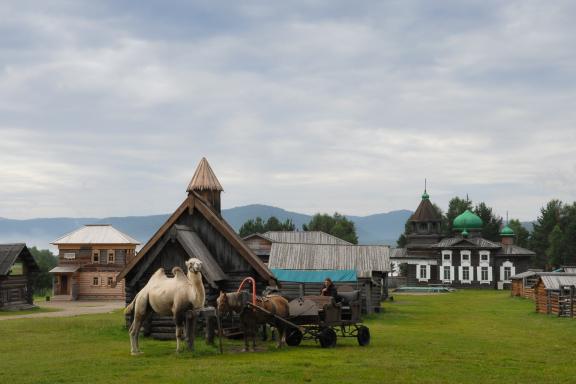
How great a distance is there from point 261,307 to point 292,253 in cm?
2462

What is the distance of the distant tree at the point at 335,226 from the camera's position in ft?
442

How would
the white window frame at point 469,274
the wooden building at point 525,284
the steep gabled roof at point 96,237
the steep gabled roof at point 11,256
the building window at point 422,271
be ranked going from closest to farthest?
the steep gabled roof at point 11,256 → the wooden building at point 525,284 → the steep gabled roof at point 96,237 → the white window frame at point 469,274 → the building window at point 422,271

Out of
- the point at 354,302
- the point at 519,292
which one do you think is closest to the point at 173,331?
the point at 354,302

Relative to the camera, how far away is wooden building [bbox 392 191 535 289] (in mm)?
92688

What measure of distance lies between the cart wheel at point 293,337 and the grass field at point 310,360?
279 millimetres

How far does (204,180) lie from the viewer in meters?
28.2

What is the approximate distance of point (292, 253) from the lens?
149 ft

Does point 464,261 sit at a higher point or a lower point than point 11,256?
lower

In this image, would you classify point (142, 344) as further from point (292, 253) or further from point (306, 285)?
point (292, 253)

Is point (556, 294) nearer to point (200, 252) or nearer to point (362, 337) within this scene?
point (362, 337)

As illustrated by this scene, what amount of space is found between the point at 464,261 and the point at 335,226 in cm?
4470

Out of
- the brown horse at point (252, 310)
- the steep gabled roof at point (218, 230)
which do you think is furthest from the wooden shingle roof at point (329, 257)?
the brown horse at point (252, 310)

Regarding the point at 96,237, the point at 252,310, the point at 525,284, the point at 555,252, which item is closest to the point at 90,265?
the point at 96,237

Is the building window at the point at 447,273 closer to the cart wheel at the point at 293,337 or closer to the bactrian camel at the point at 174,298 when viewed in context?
the cart wheel at the point at 293,337
